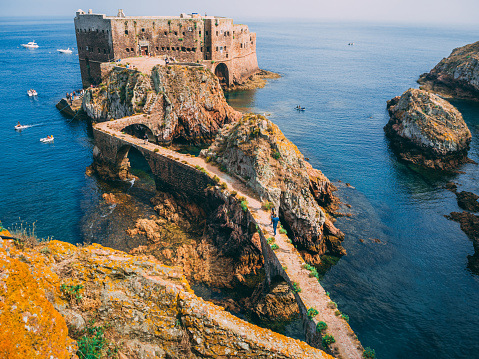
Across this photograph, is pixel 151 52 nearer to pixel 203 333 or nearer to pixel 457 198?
pixel 457 198

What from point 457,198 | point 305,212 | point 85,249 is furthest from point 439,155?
point 85,249

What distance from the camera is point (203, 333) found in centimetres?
1307

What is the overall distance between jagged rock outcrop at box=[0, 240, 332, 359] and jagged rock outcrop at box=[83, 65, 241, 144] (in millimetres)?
45114

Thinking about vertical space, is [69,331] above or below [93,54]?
below

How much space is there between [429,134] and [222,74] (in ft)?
208

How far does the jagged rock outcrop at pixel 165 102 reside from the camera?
57656mm

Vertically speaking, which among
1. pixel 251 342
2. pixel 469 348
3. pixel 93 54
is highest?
pixel 93 54

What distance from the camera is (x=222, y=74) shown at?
3999 inches

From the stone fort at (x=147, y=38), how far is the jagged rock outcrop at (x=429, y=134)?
160ft

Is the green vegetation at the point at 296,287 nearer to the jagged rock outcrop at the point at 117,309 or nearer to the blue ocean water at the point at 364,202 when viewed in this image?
the blue ocean water at the point at 364,202

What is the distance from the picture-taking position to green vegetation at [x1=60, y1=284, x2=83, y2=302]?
11.4 m

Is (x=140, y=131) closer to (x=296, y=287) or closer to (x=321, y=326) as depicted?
(x=296, y=287)

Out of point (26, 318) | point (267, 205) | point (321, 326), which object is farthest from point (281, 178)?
point (26, 318)

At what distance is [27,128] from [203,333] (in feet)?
230
